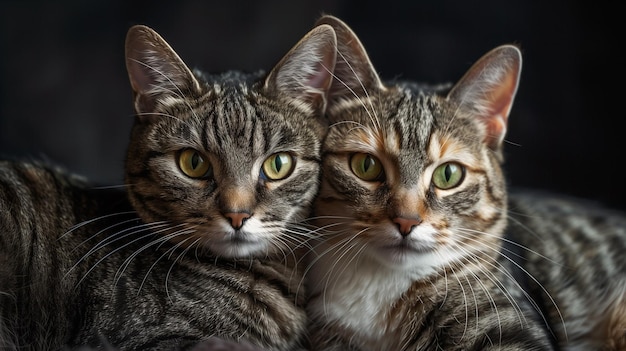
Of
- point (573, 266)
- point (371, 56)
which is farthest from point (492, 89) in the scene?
point (371, 56)

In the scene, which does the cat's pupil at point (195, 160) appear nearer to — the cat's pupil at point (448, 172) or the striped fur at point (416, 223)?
the striped fur at point (416, 223)

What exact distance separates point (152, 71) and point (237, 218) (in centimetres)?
42

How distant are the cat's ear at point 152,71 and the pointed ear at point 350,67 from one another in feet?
1.08

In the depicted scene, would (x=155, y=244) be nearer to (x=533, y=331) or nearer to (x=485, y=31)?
(x=533, y=331)

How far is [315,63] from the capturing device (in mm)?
1713

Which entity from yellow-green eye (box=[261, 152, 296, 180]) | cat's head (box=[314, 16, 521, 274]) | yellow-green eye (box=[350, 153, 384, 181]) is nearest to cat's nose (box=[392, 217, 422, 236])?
cat's head (box=[314, 16, 521, 274])

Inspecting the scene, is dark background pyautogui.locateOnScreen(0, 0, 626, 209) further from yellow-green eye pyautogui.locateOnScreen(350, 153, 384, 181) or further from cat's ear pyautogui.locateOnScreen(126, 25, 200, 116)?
yellow-green eye pyautogui.locateOnScreen(350, 153, 384, 181)

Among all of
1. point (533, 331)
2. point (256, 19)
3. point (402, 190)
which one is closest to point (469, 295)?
point (533, 331)

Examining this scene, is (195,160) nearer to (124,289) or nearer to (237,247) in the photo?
(237,247)

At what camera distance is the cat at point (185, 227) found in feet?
5.19

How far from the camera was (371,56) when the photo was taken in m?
2.57

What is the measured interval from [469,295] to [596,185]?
3.44 feet

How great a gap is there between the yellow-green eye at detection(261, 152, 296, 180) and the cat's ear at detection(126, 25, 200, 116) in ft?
0.79

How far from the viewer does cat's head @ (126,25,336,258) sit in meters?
1.58
